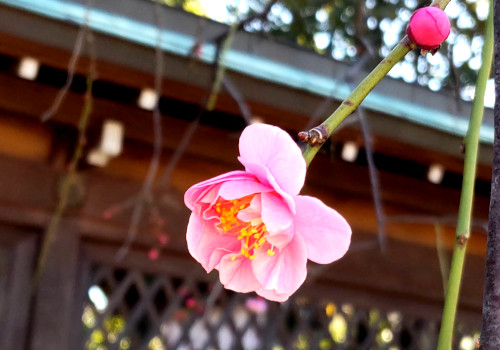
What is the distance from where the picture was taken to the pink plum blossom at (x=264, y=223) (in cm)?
42

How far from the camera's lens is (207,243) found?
453mm

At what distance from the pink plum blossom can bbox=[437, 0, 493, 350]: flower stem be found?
5cm

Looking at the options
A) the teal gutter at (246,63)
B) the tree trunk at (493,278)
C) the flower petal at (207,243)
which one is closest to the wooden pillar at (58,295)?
the teal gutter at (246,63)

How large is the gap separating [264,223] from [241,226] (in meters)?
0.03

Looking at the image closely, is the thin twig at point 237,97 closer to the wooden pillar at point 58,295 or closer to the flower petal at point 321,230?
the wooden pillar at point 58,295

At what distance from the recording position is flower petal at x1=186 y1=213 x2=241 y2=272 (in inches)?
17.8

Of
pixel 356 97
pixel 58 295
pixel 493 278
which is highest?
pixel 58 295

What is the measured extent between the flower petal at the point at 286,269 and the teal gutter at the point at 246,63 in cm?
147

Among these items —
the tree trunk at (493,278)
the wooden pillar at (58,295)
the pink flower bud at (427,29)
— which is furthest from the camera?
the wooden pillar at (58,295)

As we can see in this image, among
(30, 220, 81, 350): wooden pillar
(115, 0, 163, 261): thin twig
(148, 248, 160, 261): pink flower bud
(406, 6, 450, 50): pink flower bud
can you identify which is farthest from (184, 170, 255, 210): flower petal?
(148, 248, 160, 261): pink flower bud

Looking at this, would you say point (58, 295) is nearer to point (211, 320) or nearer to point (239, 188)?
point (211, 320)

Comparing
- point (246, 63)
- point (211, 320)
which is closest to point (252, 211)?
point (246, 63)

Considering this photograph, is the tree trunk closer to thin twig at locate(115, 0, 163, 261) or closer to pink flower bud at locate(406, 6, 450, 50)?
pink flower bud at locate(406, 6, 450, 50)

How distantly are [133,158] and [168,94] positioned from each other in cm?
42
